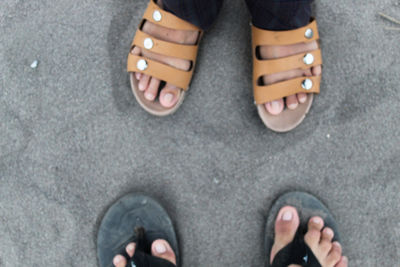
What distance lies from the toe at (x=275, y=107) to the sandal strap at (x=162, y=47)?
263 mm

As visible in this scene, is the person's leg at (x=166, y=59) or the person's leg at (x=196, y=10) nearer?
the person's leg at (x=196, y=10)

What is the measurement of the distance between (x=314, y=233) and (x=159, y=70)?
2.06 feet

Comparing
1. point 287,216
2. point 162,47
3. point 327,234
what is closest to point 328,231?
point 327,234

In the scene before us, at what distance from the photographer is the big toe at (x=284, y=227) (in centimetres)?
84

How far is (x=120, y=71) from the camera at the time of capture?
0.91m

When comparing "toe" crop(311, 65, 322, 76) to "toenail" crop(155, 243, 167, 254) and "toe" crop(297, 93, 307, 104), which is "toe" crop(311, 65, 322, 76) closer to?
"toe" crop(297, 93, 307, 104)

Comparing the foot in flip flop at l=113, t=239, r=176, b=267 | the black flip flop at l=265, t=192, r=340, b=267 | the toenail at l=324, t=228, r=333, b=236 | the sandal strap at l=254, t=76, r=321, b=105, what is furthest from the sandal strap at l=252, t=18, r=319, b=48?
the foot in flip flop at l=113, t=239, r=176, b=267

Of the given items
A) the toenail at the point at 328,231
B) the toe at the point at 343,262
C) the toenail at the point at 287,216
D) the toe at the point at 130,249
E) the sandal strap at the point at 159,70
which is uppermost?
the sandal strap at the point at 159,70

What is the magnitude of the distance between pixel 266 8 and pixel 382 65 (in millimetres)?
451

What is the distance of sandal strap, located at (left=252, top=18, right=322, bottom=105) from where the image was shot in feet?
2.53

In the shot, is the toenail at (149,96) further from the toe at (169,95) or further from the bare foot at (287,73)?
the bare foot at (287,73)

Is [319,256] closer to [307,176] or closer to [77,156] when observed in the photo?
[307,176]

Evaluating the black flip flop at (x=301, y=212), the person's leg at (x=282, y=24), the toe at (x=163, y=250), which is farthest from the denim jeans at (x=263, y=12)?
the toe at (x=163, y=250)

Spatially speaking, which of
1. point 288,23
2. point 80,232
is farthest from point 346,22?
point 80,232
